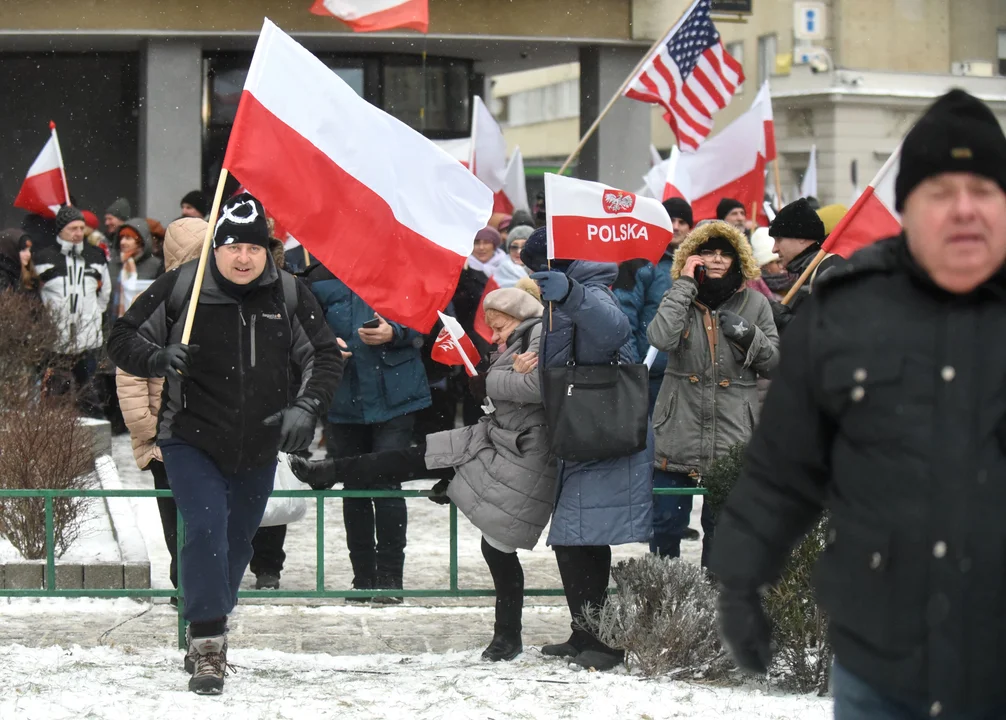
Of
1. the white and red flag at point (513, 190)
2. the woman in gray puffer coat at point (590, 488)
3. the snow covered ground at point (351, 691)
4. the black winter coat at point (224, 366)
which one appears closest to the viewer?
the snow covered ground at point (351, 691)

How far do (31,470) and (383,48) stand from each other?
12.2m

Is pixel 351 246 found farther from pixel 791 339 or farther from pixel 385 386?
pixel 791 339

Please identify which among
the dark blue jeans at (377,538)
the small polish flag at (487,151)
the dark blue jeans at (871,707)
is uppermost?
the small polish flag at (487,151)

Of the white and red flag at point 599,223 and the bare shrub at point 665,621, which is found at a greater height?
the white and red flag at point 599,223

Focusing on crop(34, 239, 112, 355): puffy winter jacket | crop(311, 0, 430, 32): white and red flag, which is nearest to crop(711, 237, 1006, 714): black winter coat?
crop(311, 0, 430, 32): white and red flag

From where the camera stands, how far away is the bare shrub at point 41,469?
7551 millimetres

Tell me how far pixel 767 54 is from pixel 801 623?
4391cm

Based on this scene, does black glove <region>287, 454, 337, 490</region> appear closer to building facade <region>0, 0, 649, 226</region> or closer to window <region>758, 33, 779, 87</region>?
building facade <region>0, 0, 649, 226</region>

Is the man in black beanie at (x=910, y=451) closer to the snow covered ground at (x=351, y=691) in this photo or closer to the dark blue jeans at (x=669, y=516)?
the snow covered ground at (x=351, y=691)

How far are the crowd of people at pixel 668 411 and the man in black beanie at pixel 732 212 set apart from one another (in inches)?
57.3

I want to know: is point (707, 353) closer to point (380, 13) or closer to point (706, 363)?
point (706, 363)

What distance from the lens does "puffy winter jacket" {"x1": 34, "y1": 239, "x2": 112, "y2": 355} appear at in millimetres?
12719

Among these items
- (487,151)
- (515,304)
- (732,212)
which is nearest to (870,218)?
(515,304)

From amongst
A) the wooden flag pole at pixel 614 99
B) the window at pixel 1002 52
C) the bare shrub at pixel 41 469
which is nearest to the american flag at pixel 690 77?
the wooden flag pole at pixel 614 99
